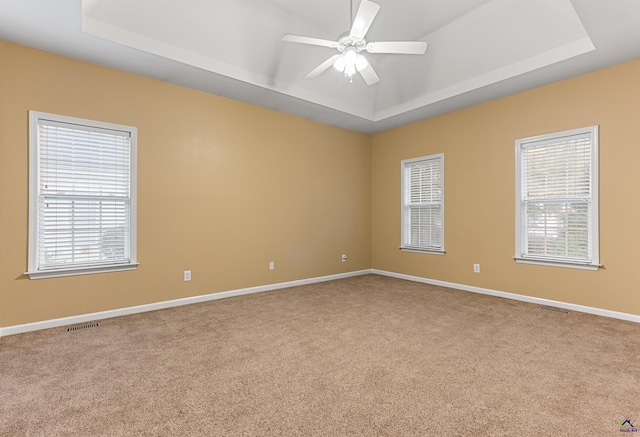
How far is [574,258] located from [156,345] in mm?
4594

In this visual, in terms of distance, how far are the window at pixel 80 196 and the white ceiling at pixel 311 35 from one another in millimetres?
795

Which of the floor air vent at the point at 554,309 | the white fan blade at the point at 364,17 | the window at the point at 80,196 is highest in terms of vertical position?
the white fan blade at the point at 364,17

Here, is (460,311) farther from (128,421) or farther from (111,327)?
(111,327)

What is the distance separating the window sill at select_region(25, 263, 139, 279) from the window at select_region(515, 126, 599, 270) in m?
4.87

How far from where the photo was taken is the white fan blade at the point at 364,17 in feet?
7.12

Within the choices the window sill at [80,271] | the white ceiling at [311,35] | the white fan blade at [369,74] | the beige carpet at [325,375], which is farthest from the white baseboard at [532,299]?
the window sill at [80,271]

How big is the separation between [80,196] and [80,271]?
2.60ft

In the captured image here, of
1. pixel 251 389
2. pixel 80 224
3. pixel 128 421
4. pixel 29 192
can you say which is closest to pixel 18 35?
pixel 29 192

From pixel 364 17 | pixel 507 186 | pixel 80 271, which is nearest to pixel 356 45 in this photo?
Answer: pixel 364 17

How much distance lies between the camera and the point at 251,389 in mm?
1971

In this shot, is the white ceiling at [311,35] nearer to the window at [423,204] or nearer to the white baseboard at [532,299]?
the window at [423,204]

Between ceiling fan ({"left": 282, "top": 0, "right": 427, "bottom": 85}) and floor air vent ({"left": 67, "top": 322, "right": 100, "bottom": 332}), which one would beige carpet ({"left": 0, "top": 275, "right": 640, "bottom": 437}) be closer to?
floor air vent ({"left": 67, "top": 322, "right": 100, "bottom": 332})

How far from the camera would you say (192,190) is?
400 cm

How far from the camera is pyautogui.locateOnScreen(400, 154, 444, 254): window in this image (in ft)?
16.6
